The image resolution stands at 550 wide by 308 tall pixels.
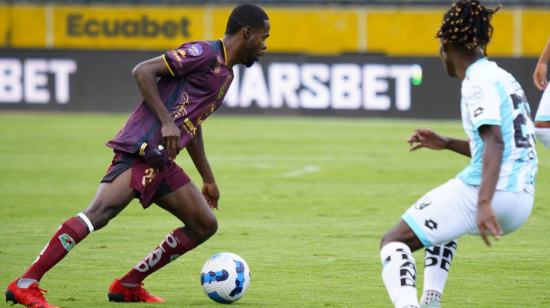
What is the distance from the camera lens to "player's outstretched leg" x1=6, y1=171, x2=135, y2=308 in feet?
14.8

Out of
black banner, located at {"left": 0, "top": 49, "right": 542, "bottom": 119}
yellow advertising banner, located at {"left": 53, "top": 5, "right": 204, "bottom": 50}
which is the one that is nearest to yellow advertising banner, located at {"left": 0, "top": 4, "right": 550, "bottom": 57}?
yellow advertising banner, located at {"left": 53, "top": 5, "right": 204, "bottom": 50}

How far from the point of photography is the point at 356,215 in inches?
342

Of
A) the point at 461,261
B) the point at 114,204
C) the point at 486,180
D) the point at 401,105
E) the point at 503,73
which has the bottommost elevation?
the point at 401,105

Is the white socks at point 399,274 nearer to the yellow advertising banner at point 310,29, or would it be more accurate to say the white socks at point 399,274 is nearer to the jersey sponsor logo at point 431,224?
the jersey sponsor logo at point 431,224

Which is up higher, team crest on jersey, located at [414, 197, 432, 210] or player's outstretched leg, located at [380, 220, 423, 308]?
team crest on jersey, located at [414, 197, 432, 210]

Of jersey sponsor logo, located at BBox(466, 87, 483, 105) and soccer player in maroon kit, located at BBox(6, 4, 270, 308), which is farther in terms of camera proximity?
soccer player in maroon kit, located at BBox(6, 4, 270, 308)

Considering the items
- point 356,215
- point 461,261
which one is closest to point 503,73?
point 461,261

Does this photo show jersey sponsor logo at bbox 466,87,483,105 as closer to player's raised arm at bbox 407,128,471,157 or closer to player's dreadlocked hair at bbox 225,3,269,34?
player's raised arm at bbox 407,128,471,157

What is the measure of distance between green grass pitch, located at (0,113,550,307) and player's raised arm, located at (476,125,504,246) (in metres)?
1.40

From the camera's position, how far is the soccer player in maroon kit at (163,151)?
15.1 feet

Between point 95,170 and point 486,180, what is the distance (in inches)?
380

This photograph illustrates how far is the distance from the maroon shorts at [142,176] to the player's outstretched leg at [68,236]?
0.04 meters

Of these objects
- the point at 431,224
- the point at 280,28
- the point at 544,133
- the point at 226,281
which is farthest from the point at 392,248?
the point at 280,28

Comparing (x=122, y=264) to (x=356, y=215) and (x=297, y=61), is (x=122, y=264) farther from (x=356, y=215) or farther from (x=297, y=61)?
(x=297, y=61)
